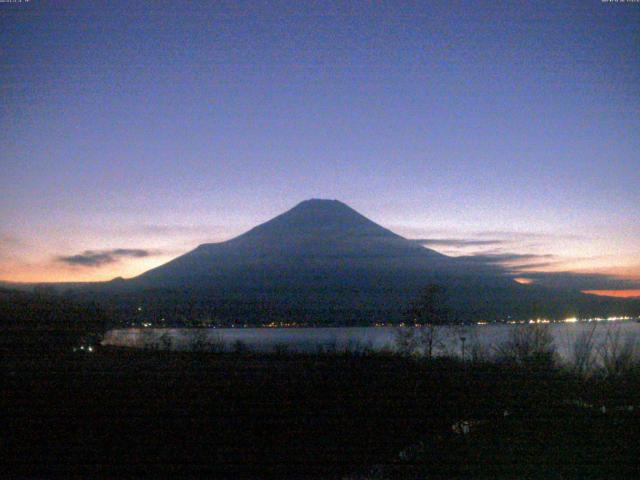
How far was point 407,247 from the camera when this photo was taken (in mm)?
71125

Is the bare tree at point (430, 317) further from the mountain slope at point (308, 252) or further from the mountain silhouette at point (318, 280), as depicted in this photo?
the mountain slope at point (308, 252)

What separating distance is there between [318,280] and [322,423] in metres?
51.4

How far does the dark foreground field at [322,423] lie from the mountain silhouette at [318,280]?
26.3 meters

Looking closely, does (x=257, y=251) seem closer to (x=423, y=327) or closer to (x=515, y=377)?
(x=423, y=327)

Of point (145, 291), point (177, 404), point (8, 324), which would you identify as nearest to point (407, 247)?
point (145, 291)

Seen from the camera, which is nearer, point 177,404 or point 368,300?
point 177,404

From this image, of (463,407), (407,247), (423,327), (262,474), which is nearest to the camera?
(262,474)

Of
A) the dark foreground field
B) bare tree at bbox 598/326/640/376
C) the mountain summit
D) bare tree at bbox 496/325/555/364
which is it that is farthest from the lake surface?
the mountain summit

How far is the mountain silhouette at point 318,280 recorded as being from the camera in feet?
152

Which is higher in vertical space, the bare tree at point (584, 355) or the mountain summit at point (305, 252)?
the mountain summit at point (305, 252)

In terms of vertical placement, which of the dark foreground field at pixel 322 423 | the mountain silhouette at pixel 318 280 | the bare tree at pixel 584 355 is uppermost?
the mountain silhouette at pixel 318 280

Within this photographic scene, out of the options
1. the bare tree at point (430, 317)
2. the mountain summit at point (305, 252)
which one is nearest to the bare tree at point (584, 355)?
the bare tree at point (430, 317)

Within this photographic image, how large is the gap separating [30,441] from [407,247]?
2591 inches

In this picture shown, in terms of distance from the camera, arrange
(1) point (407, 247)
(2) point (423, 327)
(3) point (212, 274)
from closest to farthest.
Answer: (2) point (423, 327)
(3) point (212, 274)
(1) point (407, 247)
